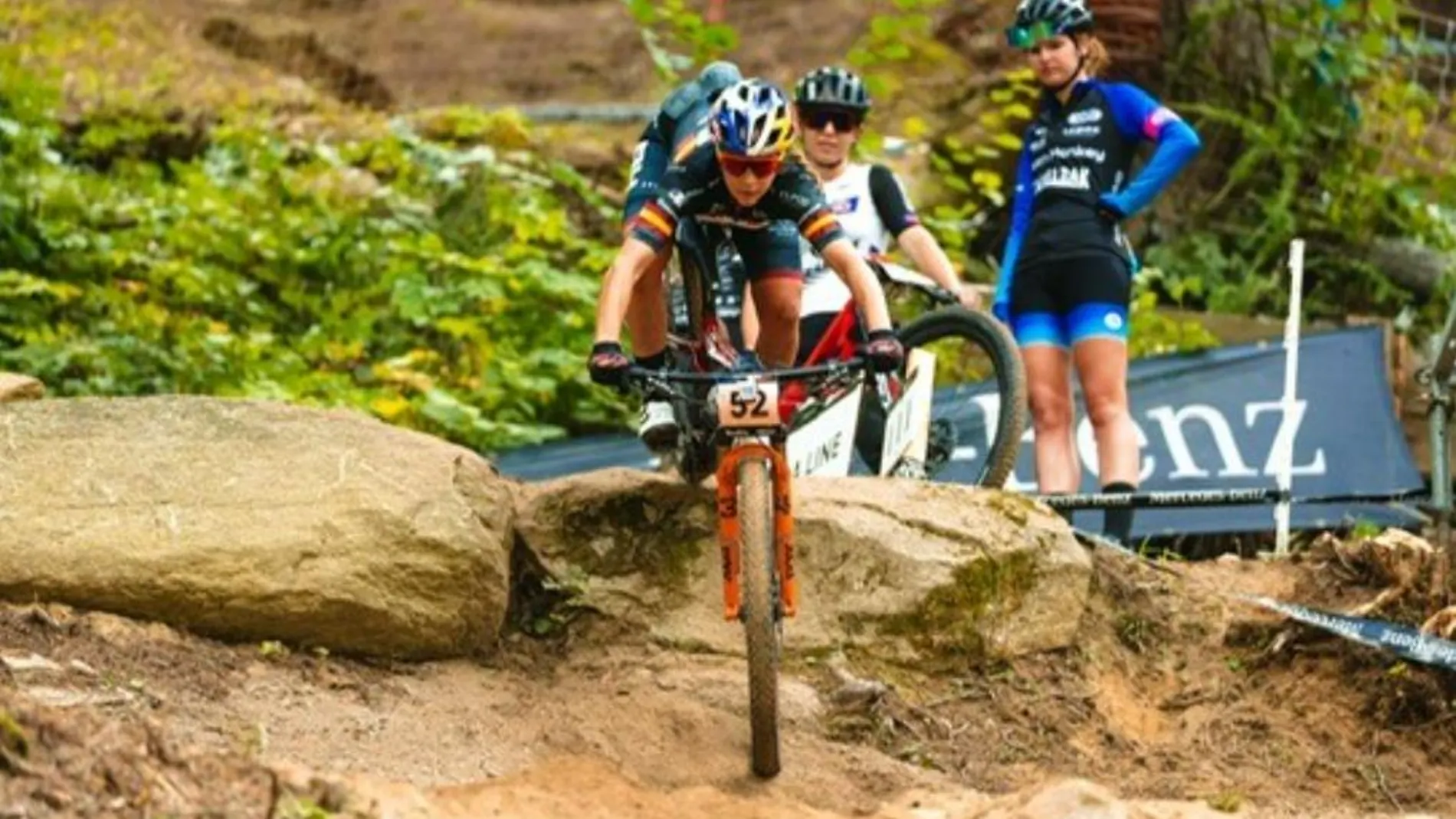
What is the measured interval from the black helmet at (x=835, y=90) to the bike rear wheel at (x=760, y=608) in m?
2.53

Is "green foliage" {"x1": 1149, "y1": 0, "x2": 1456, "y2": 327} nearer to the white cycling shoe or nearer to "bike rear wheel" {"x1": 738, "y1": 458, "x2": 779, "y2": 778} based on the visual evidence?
the white cycling shoe

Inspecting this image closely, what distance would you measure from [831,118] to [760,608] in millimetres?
2979

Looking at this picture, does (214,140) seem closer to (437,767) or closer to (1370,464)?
(1370,464)

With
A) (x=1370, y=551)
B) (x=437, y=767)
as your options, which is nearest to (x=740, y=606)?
(x=437, y=767)

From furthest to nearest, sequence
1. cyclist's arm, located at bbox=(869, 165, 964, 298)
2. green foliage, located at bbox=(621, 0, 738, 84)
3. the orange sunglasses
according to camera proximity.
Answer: green foliage, located at bbox=(621, 0, 738, 84) → cyclist's arm, located at bbox=(869, 165, 964, 298) → the orange sunglasses

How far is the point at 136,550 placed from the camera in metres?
5.84

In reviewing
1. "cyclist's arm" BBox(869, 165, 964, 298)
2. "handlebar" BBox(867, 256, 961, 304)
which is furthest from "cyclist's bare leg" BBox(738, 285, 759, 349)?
"cyclist's arm" BBox(869, 165, 964, 298)

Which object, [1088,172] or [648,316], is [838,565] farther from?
[1088,172]

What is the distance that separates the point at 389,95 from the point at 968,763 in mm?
10010

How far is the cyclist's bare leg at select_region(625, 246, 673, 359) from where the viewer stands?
6492 millimetres

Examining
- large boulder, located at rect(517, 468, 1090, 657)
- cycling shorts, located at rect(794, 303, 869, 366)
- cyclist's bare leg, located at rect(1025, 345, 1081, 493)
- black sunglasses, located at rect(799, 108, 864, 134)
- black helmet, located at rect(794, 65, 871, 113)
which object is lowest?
large boulder, located at rect(517, 468, 1090, 657)

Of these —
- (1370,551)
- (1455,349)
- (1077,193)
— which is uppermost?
(1077,193)

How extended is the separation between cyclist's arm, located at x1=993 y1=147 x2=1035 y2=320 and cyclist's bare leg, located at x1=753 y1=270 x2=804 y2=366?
1.53 meters

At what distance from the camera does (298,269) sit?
38.9ft
